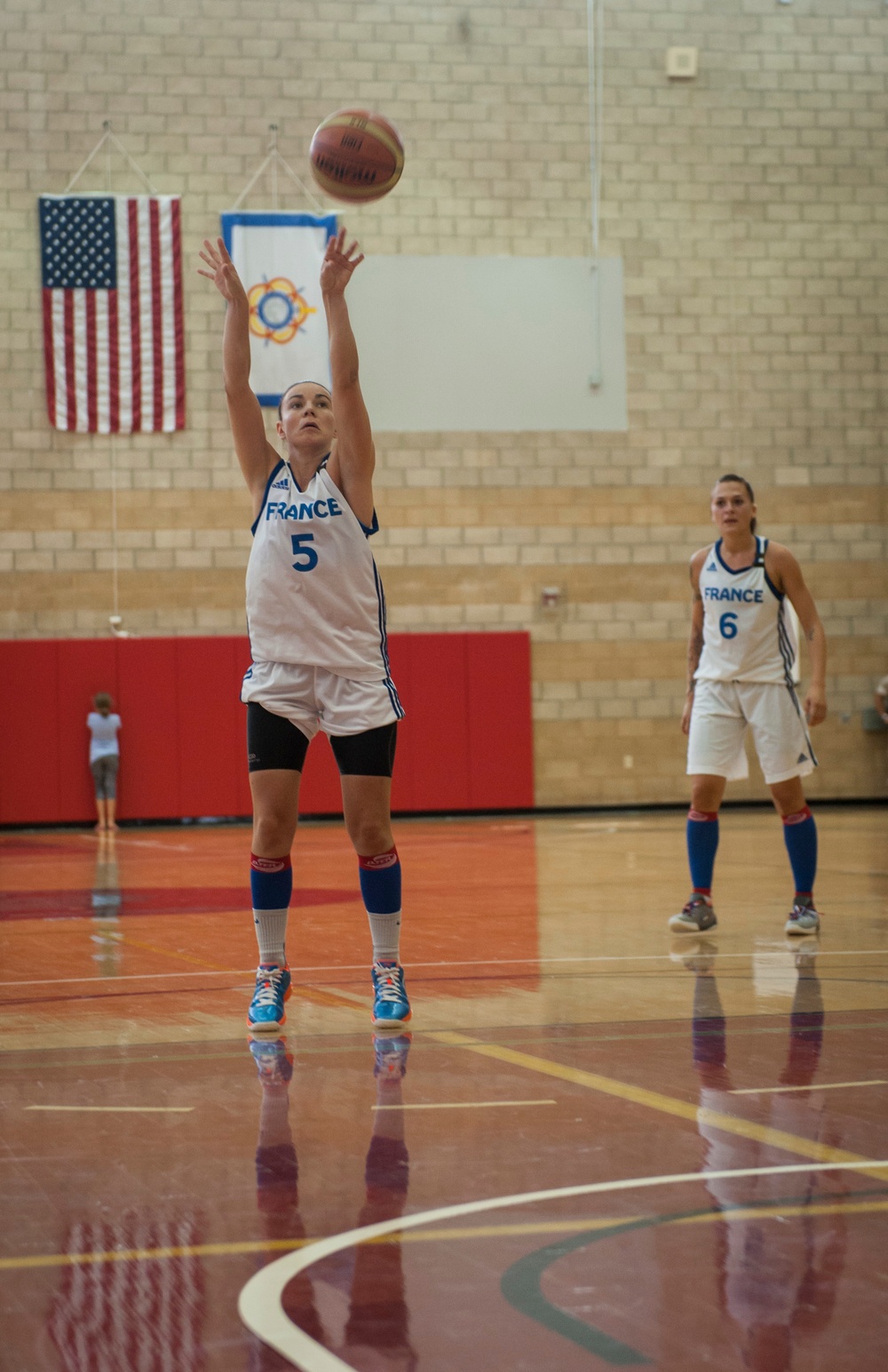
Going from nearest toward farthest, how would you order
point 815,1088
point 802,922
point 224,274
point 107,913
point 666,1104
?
point 666,1104 < point 815,1088 < point 224,274 < point 802,922 < point 107,913

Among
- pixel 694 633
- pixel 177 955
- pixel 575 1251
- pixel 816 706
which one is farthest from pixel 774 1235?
pixel 694 633

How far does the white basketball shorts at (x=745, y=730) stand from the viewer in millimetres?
7008

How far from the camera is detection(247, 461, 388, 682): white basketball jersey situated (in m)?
4.54

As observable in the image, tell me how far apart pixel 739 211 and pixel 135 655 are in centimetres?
911

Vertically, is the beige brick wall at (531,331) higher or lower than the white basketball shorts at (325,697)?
higher

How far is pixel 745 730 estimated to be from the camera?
7.05m

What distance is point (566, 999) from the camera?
5.07 metres

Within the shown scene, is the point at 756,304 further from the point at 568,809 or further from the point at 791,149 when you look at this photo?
the point at 568,809

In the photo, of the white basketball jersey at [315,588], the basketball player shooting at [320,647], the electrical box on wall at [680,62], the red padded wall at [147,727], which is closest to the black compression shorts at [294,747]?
the basketball player shooting at [320,647]

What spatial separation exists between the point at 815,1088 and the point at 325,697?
177cm

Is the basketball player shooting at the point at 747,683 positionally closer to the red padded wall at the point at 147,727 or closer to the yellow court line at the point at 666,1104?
the yellow court line at the point at 666,1104

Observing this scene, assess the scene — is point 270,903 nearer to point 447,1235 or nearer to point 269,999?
point 269,999

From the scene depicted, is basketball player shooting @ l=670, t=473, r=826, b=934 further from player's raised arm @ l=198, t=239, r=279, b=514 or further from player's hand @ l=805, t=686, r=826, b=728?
player's raised arm @ l=198, t=239, r=279, b=514

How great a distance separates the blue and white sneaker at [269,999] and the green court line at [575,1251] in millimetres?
1910
